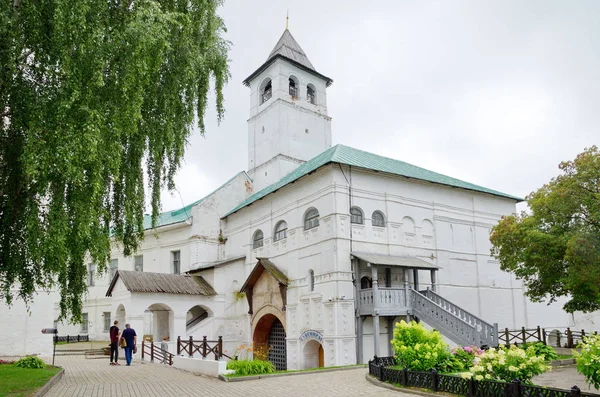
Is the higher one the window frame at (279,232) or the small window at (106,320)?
the window frame at (279,232)

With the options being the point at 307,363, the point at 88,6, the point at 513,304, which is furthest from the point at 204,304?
the point at 88,6

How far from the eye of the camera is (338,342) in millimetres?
20625

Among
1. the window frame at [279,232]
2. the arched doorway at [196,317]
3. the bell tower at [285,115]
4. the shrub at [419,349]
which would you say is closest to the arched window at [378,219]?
the window frame at [279,232]

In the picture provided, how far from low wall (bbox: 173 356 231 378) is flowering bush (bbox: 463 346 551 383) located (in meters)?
7.98

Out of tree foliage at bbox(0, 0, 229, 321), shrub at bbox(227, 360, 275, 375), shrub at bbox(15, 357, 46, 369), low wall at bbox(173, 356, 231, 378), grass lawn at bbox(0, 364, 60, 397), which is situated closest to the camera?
tree foliage at bbox(0, 0, 229, 321)

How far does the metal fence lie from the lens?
8.55 metres

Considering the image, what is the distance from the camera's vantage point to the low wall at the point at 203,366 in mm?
15336

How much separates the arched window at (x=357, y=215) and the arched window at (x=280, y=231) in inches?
175

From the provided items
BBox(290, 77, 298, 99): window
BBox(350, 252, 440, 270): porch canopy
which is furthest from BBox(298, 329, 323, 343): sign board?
BBox(290, 77, 298, 99): window

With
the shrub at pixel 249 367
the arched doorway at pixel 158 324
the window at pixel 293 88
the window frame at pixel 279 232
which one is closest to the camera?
the shrub at pixel 249 367

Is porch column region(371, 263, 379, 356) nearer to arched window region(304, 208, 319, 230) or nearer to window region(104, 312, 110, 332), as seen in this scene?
arched window region(304, 208, 319, 230)

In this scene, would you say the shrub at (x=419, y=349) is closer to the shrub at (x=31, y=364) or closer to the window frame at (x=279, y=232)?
the shrub at (x=31, y=364)

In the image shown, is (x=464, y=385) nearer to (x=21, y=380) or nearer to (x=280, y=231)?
(x=21, y=380)

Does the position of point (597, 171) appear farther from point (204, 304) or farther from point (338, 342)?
point (204, 304)
